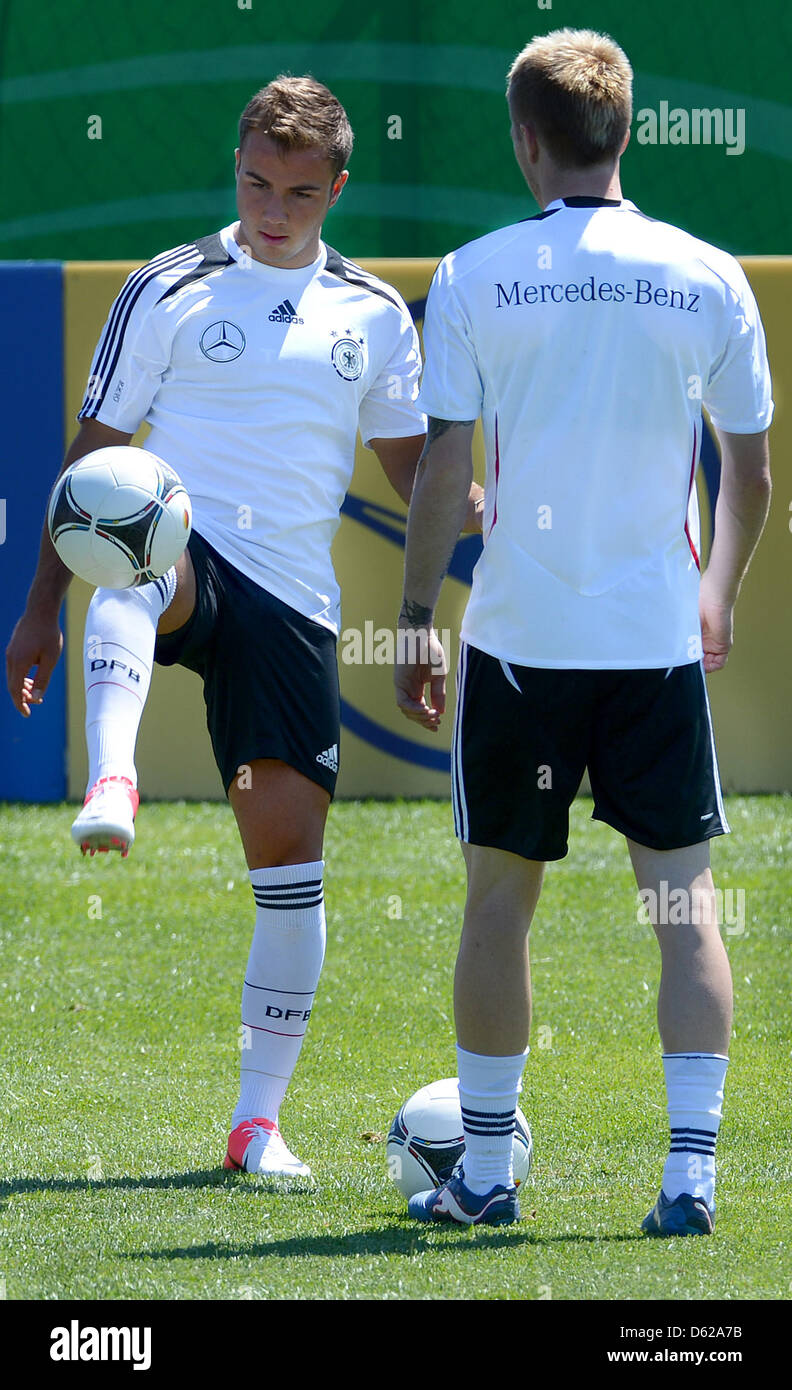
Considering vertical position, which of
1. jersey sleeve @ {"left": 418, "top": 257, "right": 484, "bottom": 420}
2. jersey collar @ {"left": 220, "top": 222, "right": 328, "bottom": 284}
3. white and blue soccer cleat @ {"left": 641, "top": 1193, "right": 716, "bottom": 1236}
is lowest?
white and blue soccer cleat @ {"left": 641, "top": 1193, "right": 716, "bottom": 1236}

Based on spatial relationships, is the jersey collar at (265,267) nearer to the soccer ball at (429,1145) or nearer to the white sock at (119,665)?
the white sock at (119,665)

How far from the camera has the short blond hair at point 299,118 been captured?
3115 millimetres

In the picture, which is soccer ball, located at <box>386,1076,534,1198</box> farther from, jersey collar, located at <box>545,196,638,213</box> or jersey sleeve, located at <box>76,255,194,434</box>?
jersey collar, located at <box>545,196,638,213</box>

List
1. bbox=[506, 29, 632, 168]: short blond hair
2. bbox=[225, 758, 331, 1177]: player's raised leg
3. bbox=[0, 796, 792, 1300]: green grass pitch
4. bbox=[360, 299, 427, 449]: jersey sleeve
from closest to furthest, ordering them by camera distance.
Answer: bbox=[0, 796, 792, 1300]: green grass pitch
bbox=[506, 29, 632, 168]: short blond hair
bbox=[225, 758, 331, 1177]: player's raised leg
bbox=[360, 299, 427, 449]: jersey sleeve

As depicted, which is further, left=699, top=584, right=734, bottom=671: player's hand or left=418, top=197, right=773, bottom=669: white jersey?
left=699, top=584, right=734, bottom=671: player's hand

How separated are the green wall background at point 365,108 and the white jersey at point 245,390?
5.99 m

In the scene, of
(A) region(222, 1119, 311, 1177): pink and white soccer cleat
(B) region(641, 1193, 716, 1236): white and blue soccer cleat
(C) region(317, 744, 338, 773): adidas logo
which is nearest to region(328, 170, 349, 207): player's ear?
(C) region(317, 744, 338, 773): adidas logo

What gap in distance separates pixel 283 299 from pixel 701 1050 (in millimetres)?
1593

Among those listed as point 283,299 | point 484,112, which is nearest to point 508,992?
point 283,299

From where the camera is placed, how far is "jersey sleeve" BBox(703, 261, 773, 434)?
2.65 metres

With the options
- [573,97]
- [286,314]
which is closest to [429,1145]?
[286,314]

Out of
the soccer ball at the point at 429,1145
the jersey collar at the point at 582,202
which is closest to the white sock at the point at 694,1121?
the soccer ball at the point at 429,1145

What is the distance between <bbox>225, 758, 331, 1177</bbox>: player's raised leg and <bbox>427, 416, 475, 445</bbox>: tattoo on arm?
80 centimetres

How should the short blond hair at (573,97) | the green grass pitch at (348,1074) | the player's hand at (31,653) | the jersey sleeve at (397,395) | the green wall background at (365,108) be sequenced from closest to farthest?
the green grass pitch at (348,1074) → the short blond hair at (573,97) → the player's hand at (31,653) → the jersey sleeve at (397,395) → the green wall background at (365,108)
